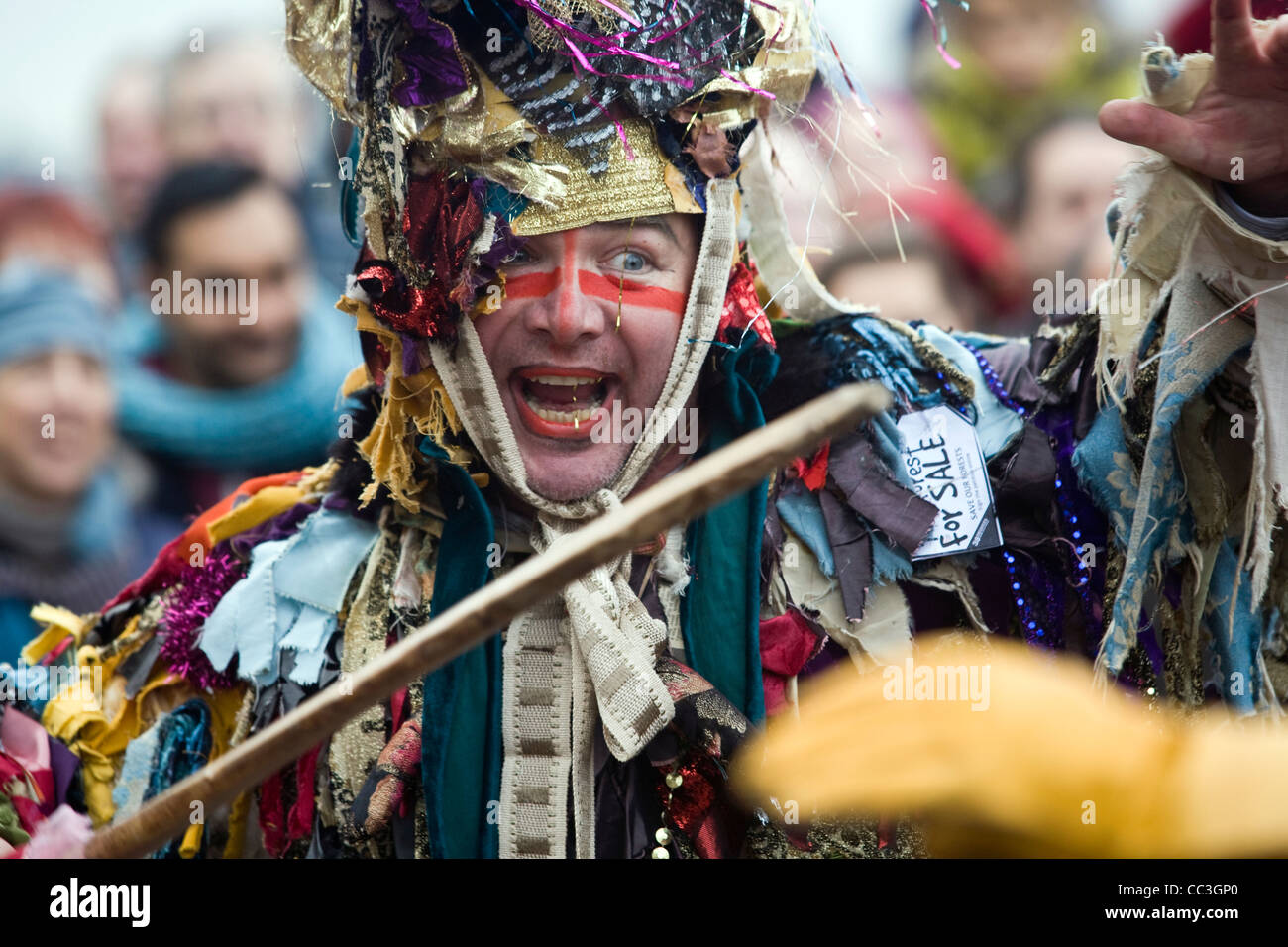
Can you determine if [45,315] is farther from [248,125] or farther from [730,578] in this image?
[730,578]

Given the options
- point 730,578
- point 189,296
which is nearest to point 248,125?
point 189,296

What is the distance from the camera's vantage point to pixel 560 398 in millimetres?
2051

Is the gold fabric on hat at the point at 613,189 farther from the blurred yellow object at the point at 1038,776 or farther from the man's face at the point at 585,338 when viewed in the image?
the blurred yellow object at the point at 1038,776

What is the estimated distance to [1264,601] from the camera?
6.28ft

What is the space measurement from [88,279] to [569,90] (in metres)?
2.70

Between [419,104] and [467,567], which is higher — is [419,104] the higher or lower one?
the higher one

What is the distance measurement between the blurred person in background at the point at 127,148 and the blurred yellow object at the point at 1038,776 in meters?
3.80

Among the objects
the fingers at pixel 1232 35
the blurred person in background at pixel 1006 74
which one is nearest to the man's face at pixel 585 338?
the fingers at pixel 1232 35

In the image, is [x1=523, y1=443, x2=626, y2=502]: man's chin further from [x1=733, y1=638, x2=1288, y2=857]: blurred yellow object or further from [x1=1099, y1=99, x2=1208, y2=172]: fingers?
[x1=733, y1=638, x2=1288, y2=857]: blurred yellow object

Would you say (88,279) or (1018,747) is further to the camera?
(88,279)
